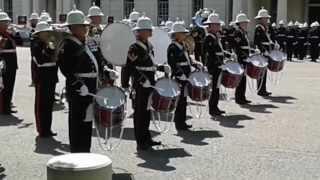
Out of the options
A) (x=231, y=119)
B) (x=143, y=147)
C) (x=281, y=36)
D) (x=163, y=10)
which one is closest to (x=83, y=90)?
(x=143, y=147)

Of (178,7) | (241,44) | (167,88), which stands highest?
(178,7)

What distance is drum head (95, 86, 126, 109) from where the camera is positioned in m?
7.93

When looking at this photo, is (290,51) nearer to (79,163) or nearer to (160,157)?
(160,157)

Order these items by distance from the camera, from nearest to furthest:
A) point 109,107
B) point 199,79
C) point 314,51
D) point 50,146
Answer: point 109,107 < point 50,146 < point 199,79 < point 314,51

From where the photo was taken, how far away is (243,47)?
14.5 metres

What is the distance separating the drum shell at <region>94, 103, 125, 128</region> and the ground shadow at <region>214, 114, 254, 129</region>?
13.1 feet

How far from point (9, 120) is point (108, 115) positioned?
16.6 feet

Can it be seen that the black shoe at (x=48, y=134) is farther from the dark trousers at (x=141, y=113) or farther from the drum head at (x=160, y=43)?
the drum head at (x=160, y=43)

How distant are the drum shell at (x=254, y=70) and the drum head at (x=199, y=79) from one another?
326 cm

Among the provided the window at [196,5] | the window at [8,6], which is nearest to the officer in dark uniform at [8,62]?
the window at [196,5]

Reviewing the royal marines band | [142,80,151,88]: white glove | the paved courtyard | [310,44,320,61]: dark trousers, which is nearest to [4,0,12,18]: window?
[310,44,320,61]: dark trousers

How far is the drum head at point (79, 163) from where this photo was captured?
16.5 ft

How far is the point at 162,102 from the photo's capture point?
940 cm

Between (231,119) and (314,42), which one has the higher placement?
(314,42)
